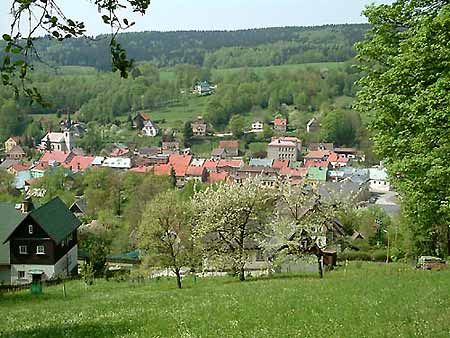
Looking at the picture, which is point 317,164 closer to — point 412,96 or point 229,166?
point 229,166

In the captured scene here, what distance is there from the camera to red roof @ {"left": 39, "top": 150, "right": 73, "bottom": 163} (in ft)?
445

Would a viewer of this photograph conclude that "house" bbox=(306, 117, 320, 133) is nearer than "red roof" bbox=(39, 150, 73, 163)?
No

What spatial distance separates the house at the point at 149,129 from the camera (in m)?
165

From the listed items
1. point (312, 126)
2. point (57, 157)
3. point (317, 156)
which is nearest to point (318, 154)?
point (317, 156)

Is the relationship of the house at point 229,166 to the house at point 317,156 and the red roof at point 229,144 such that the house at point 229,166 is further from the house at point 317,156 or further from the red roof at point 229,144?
the red roof at point 229,144

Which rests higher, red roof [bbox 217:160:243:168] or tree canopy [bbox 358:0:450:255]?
tree canopy [bbox 358:0:450:255]

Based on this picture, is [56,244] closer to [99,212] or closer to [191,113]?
[99,212]

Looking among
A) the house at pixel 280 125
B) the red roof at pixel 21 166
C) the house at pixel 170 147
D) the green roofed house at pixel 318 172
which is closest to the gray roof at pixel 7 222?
the green roofed house at pixel 318 172

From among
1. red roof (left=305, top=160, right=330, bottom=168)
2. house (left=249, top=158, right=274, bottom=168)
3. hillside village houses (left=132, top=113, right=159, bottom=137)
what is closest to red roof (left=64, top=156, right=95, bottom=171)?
hillside village houses (left=132, top=113, right=159, bottom=137)

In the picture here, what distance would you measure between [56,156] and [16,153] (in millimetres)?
15790

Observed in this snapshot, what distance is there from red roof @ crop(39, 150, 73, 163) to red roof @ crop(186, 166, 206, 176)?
31.3 meters

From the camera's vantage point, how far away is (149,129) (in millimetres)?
166625

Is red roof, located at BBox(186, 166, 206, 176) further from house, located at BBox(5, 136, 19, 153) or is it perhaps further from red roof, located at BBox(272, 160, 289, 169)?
house, located at BBox(5, 136, 19, 153)

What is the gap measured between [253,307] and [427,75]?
7.46 metres
